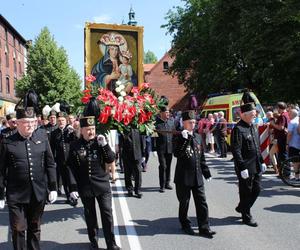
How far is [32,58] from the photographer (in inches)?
1714

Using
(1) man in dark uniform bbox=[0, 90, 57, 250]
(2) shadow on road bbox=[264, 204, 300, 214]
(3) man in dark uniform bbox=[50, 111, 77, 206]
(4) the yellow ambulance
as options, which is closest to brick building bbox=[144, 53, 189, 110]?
(4) the yellow ambulance

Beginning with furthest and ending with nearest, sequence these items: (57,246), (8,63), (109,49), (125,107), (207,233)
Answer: (8,63) → (109,49) → (125,107) → (207,233) → (57,246)

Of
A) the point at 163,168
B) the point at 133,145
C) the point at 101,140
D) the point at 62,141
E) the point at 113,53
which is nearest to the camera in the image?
the point at 101,140

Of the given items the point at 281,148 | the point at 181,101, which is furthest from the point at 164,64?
the point at 281,148

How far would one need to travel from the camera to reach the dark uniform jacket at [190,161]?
21.0 ft

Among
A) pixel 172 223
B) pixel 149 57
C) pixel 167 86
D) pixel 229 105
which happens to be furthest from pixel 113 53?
pixel 149 57

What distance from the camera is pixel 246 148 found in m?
6.88

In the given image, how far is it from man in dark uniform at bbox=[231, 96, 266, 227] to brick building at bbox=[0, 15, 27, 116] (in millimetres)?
38203

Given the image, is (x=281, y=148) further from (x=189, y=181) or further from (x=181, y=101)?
(x=181, y=101)

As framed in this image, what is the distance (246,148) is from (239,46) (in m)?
21.7

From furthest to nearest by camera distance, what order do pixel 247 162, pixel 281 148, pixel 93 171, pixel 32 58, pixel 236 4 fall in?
1. pixel 32 58
2. pixel 236 4
3. pixel 281 148
4. pixel 247 162
5. pixel 93 171

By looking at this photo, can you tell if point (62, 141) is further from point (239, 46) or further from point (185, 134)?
point (239, 46)

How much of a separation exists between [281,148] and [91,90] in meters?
5.91

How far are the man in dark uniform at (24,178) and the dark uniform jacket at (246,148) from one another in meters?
3.04
